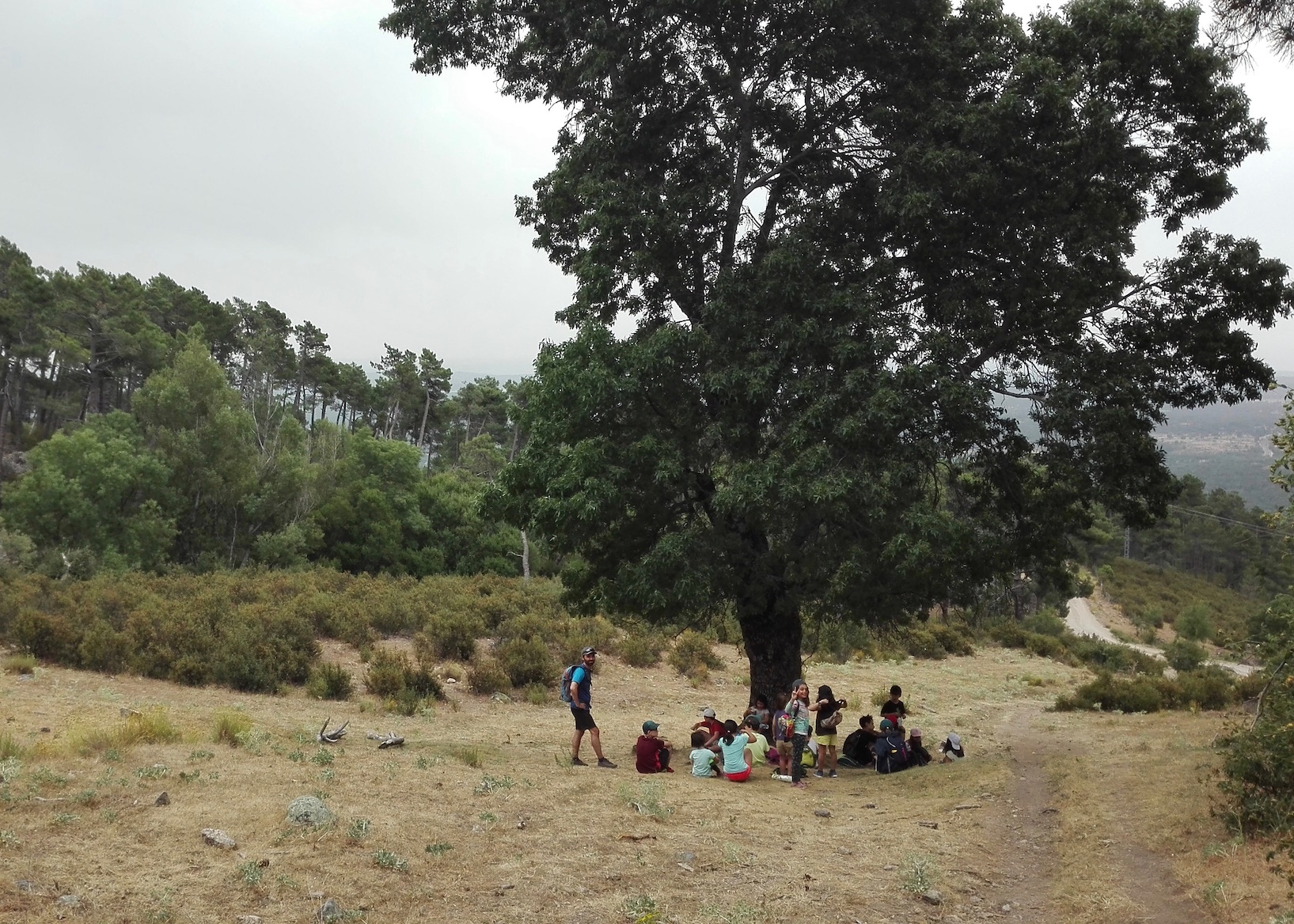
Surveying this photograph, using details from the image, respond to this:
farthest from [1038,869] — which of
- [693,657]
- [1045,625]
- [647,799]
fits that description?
[1045,625]

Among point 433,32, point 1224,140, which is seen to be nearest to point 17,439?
point 433,32

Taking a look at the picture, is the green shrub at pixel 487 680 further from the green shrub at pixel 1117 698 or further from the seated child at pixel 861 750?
the green shrub at pixel 1117 698

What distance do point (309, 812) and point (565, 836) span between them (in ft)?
7.08

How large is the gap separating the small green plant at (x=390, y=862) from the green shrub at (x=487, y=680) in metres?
12.4

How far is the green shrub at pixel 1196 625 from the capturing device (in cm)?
4860

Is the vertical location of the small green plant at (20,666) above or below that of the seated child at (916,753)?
above

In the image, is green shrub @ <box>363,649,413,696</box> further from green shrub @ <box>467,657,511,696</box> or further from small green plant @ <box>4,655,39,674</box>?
small green plant @ <box>4,655,39,674</box>

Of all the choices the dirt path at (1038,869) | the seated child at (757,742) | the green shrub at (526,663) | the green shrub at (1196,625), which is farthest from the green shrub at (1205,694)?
the green shrub at (1196,625)

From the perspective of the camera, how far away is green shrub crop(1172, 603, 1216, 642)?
48603mm

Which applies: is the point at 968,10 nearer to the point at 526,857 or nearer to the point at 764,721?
the point at 764,721

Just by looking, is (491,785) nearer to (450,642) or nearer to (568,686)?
(568,686)

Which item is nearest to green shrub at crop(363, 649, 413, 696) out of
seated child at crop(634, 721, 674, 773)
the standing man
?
the standing man

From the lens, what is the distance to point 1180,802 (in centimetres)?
945

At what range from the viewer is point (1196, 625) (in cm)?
4884
